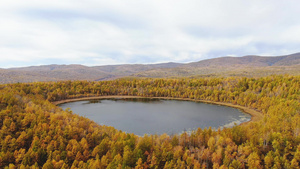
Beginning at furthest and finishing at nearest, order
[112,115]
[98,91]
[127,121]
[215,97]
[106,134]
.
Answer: [98,91], [215,97], [112,115], [127,121], [106,134]

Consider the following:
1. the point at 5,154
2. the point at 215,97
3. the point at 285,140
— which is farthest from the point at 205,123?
the point at 5,154

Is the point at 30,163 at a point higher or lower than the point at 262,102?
lower

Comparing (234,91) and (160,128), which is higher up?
(234,91)

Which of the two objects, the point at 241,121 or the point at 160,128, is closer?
the point at 160,128

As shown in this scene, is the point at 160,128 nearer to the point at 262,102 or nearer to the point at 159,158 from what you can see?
the point at 159,158

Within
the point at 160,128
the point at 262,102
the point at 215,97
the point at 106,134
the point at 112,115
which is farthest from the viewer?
the point at 215,97

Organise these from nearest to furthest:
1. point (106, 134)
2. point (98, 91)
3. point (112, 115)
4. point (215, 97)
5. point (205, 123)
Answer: point (106, 134)
point (205, 123)
point (112, 115)
point (215, 97)
point (98, 91)

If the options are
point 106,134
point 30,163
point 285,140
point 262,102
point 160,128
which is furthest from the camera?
point 262,102

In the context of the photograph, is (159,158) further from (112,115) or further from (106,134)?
(112,115)

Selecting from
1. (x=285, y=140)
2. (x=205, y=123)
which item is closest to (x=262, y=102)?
(x=205, y=123)
